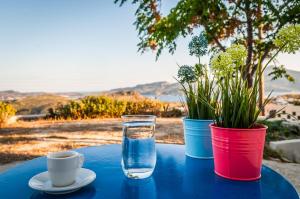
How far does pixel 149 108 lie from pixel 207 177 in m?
9.46

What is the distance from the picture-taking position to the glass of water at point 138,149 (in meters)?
0.93

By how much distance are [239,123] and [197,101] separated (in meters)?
0.34

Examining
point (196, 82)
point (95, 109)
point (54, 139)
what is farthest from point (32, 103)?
point (196, 82)

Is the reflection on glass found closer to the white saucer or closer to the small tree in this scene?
the white saucer

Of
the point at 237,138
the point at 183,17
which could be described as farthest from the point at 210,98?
the point at 183,17

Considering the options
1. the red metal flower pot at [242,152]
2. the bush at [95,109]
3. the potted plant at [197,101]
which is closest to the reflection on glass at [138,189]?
the red metal flower pot at [242,152]

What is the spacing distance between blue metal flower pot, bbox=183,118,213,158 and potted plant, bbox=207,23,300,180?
0.16m

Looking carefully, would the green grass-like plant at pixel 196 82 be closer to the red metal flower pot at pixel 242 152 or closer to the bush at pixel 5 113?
the red metal flower pot at pixel 242 152

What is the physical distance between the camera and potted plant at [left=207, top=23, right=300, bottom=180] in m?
0.94

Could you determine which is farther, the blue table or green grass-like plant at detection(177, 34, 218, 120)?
green grass-like plant at detection(177, 34, 218, 120)

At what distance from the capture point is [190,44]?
1.37m

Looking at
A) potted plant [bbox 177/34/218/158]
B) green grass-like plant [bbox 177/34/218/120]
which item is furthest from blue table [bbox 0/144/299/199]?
green grass-like plant [bbox 177/34/218/120]

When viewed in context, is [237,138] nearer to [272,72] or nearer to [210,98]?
[210,98]

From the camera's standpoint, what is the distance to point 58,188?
826 mm
